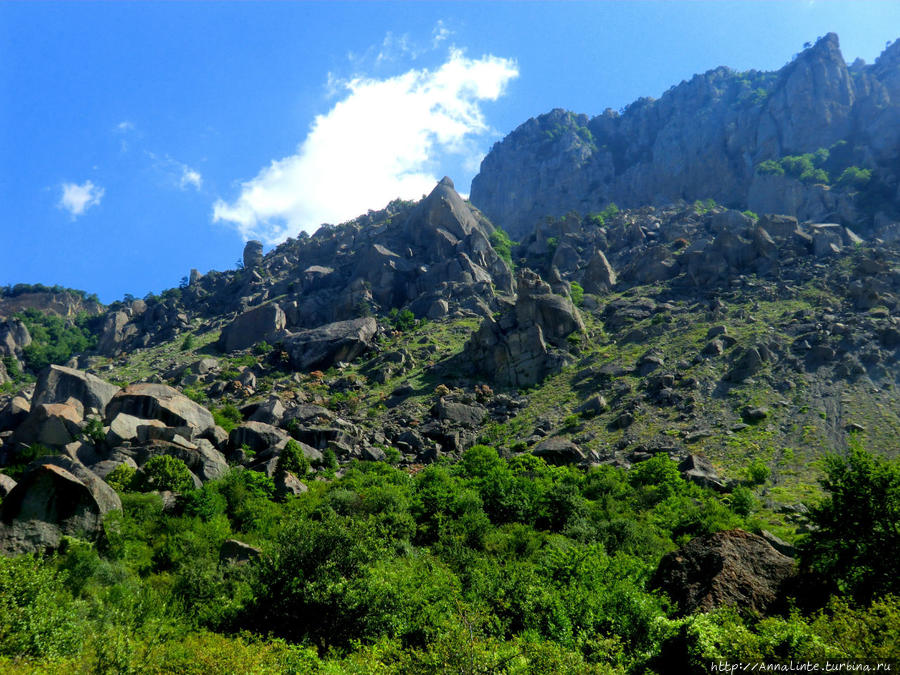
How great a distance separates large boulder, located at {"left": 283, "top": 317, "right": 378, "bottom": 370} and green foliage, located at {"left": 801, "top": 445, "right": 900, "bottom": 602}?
68.2 m

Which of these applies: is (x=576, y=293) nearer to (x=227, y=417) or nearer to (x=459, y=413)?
(x=459, y=413)

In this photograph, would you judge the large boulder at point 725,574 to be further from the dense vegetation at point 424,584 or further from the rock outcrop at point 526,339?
the rock outcrop at point 526,339

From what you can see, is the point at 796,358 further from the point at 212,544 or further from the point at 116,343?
the point at 116,343

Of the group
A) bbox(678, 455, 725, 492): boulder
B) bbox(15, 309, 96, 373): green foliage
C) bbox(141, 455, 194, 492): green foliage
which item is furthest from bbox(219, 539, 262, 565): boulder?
bbox(15, 309, 96, 373): green foliage

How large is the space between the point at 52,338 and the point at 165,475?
107396 millimetres

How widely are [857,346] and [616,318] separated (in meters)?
30.8

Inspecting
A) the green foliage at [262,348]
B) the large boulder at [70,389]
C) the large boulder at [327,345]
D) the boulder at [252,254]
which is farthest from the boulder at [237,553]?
the boulder at [252,254]

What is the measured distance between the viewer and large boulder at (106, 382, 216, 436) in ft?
166

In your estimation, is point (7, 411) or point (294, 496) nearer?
point (294, 496)

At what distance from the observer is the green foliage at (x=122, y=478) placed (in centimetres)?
3912

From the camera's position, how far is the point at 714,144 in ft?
500

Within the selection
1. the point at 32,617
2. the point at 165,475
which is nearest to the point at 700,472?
the point at 165,475

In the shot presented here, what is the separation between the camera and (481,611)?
21.3 m

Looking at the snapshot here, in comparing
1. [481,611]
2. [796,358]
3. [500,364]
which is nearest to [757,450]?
[796,358]
